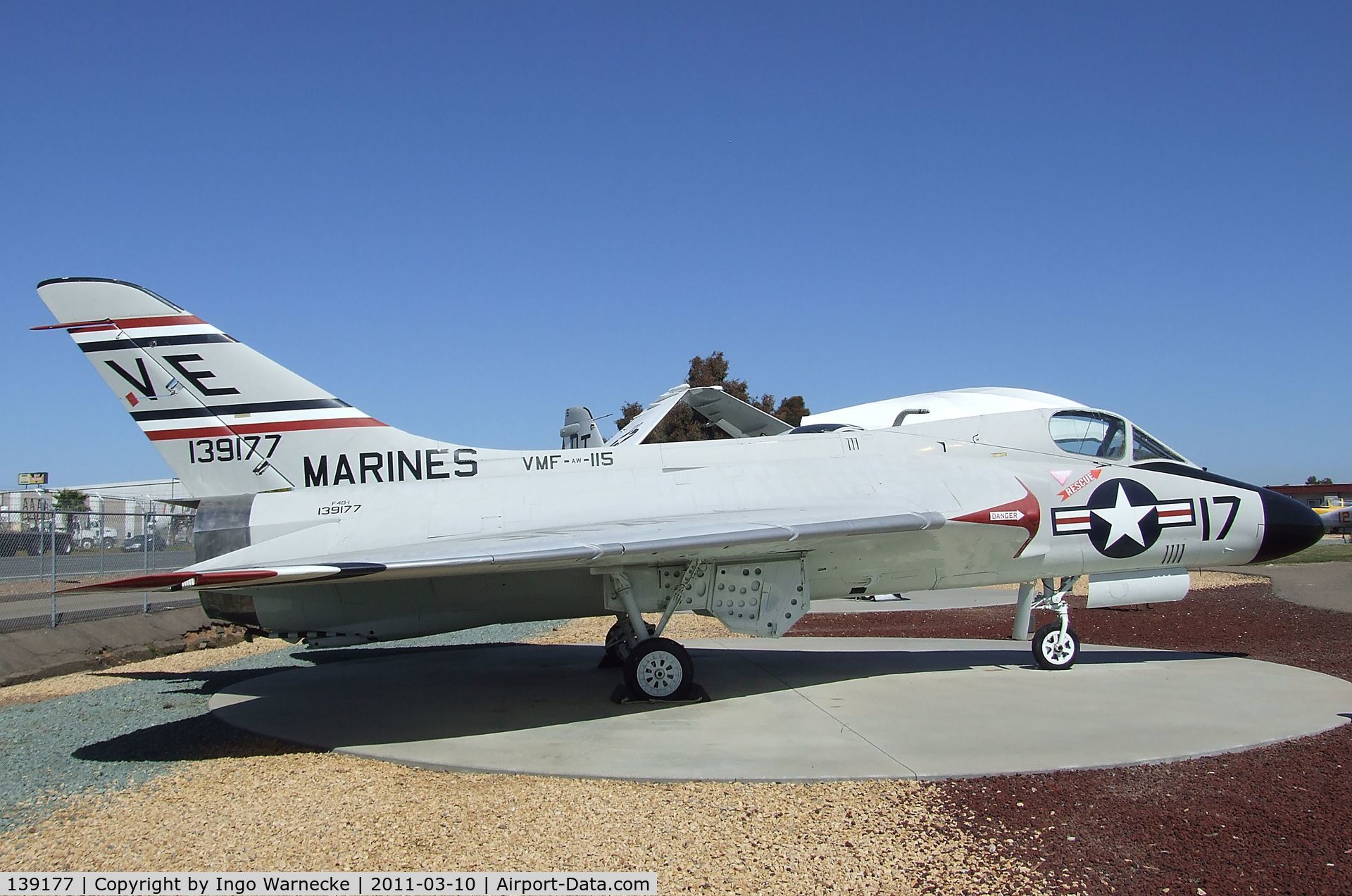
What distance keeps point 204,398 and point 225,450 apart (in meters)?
0.61

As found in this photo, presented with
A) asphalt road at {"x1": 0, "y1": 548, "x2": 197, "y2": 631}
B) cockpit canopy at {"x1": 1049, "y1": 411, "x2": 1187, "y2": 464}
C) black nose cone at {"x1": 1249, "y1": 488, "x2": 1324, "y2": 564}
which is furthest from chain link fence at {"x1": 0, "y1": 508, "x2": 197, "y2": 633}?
black nose cone at {"x1": 1249, "y1": 488, "x2": 1324, "y2": 564}

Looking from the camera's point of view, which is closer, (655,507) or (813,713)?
(813,713)

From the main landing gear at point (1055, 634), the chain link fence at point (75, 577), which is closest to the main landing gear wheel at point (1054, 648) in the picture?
the main landing gear at point (1055, 634)

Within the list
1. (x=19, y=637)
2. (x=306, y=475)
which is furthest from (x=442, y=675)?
(x=19, y=637)

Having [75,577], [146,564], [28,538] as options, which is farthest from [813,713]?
[28,538]

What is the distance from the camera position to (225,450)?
9.10 m

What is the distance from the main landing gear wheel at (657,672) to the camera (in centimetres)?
821

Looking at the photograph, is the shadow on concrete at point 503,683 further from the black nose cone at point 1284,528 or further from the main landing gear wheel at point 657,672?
the black nose cone at point 1284,528

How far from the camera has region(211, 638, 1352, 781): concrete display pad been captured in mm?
6277

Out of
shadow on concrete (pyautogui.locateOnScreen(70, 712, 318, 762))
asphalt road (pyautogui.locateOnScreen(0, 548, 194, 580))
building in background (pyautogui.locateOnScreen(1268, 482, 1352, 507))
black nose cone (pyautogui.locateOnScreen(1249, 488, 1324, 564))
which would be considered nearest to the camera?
shadow on concrete (pyautogui.locateOnScreen(70, 712, 318, 762))

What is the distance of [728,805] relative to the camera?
208 inches

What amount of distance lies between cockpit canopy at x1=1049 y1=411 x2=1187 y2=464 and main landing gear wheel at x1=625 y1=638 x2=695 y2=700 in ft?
16.3

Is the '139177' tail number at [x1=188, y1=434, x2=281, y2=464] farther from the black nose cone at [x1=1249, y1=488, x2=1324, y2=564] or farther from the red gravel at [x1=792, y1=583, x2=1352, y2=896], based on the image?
the black nose cone at [x1=1249, y1=488, x2=1324, y2=564]

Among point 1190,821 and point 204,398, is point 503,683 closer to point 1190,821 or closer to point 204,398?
point 204,398
